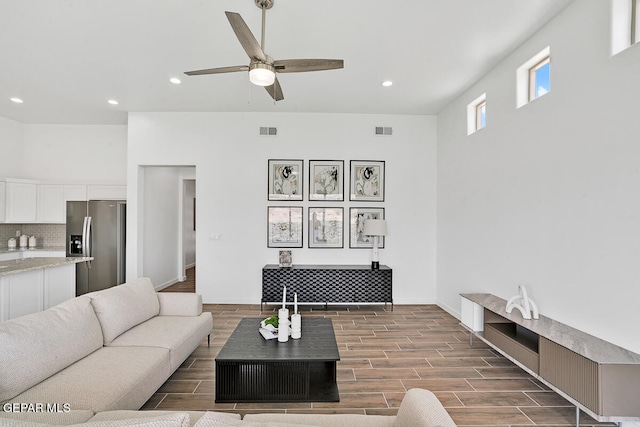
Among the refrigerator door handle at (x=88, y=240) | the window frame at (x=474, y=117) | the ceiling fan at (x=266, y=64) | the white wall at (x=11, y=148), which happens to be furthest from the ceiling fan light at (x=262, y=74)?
the white wall at (x=11, y=148)

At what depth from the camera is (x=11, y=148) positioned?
6.16 m

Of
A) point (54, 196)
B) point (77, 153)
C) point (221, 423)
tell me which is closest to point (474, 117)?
point (221, 423)

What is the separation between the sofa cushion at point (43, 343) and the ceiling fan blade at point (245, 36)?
233 cm

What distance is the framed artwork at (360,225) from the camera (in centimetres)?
571

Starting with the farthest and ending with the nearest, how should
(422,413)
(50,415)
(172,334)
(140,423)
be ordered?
(172,334), (50,415), (422,413), (140,423)

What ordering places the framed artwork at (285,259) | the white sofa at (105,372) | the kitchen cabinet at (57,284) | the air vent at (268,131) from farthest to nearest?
the air vent at (268,131)
the framed artwork at (285,259)
the kitchen cabinet at (57,284)
the white sofa at (105,372)

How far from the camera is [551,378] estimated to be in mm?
2496

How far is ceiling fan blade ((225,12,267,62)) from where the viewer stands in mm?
1974

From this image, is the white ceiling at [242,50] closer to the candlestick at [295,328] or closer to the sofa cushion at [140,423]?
the candlestick at [295,328]

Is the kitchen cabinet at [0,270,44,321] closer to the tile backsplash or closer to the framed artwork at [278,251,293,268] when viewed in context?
the tile backsplash

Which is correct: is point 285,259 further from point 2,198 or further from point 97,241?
point 2,198

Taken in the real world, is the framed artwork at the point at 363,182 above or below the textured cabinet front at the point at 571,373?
above

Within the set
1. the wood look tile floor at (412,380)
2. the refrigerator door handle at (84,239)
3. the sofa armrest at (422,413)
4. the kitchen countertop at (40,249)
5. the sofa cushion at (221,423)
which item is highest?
the refrigerator door handle at (84,239)

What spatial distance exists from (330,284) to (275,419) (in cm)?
374
